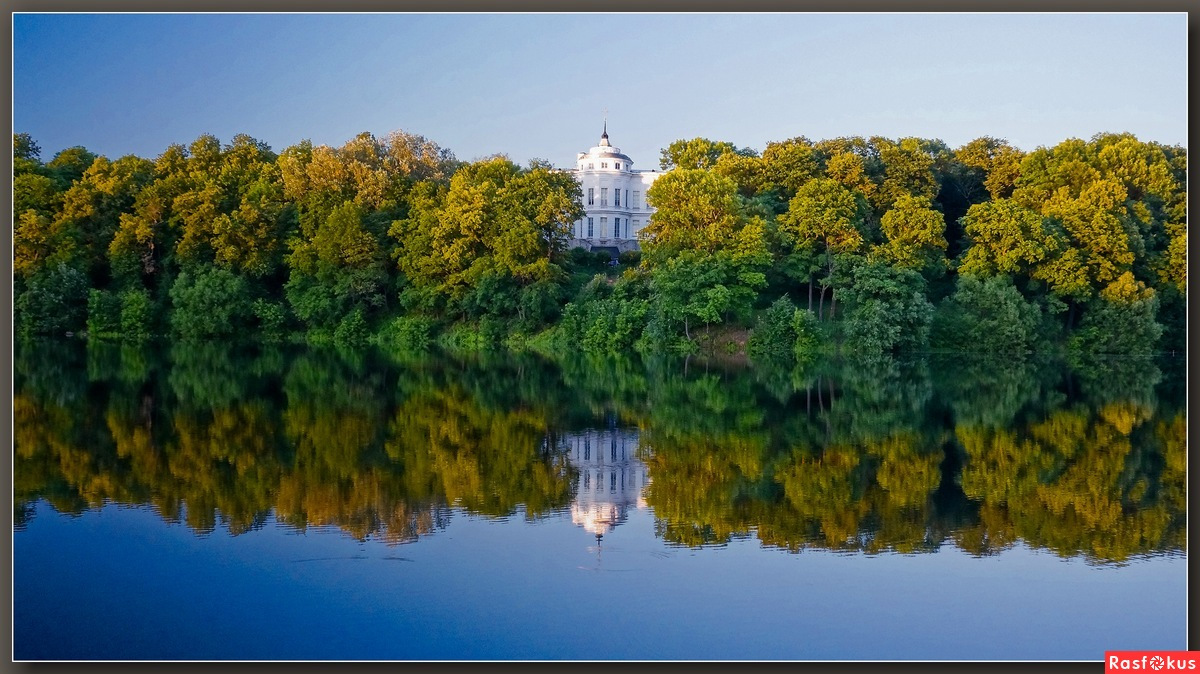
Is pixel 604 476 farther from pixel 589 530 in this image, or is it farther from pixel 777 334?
pixel 777 334

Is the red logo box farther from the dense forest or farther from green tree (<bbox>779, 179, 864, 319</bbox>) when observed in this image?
green tree (<bbox>779, 179, 864, 319</bbox>)

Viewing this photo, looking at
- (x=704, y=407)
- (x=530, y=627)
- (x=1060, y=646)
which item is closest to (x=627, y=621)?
(x=530, y=627)

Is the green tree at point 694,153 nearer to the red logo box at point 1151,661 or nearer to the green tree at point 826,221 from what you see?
the green tree at point 826,221

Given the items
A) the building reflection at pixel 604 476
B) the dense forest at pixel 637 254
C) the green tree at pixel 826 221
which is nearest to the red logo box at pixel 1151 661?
the building reflection at pixel 604 476

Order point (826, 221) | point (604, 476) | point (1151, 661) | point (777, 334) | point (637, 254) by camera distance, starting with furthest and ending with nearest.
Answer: point (637, 254)
point (826, 221)
point (777, 334)
point (604, 476)
point (1151, 661)

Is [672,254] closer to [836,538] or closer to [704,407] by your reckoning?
[704,407]

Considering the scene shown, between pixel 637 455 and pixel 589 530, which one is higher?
pixel 637 455

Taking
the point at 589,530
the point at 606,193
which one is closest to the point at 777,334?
the point at 589,530
